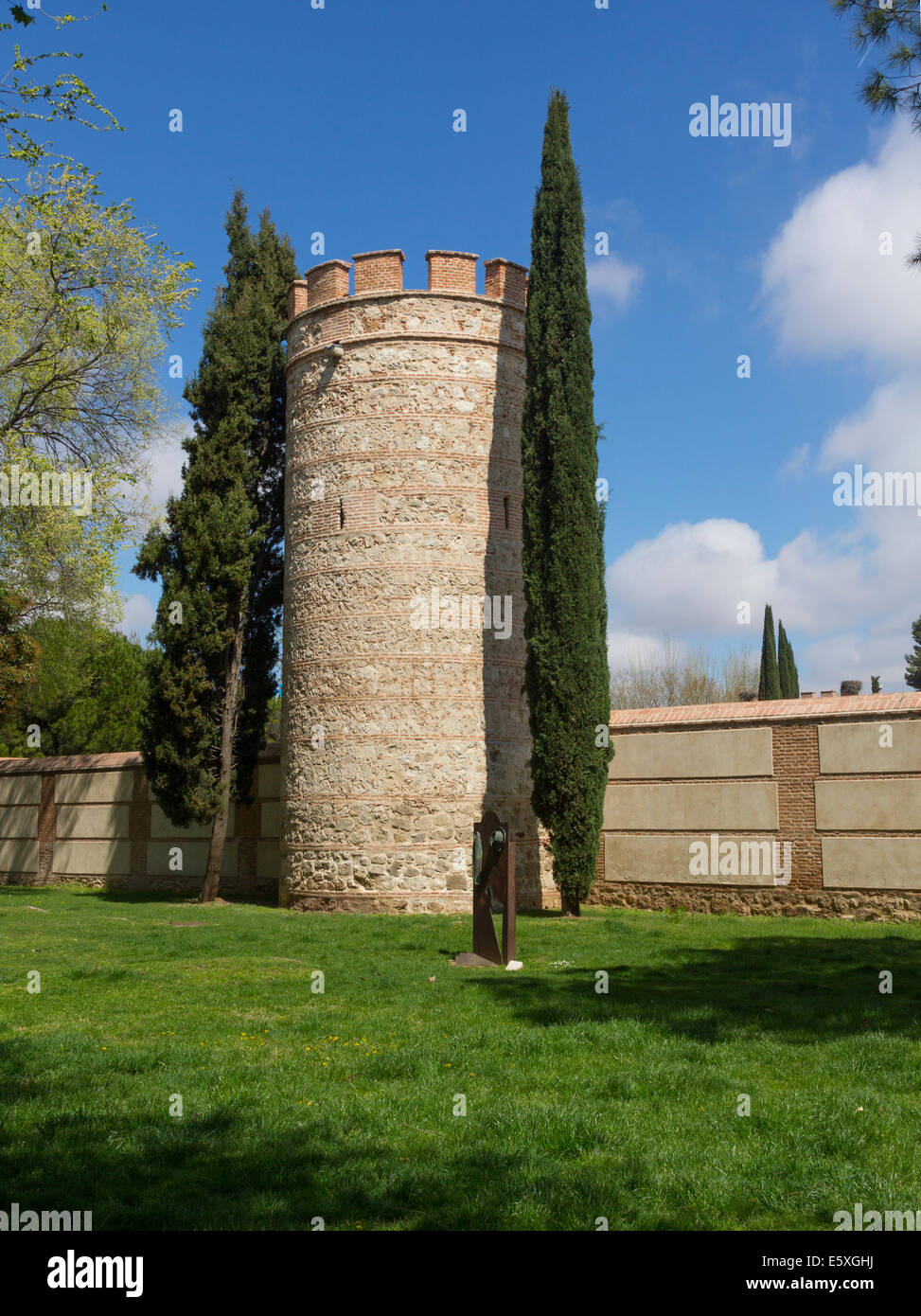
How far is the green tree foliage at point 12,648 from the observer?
20.7 m

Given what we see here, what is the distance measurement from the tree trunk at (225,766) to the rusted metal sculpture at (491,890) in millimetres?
9725

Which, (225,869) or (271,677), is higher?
(271,677)

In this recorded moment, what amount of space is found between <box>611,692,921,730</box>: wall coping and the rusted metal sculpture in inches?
253

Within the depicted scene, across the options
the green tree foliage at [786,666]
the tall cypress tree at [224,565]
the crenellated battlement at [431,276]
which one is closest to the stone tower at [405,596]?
the crenellated battlement at [431,276]

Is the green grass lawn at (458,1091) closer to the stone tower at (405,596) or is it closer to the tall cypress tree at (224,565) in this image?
the stone tower at (405,596)

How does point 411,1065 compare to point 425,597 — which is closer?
point 411,1065

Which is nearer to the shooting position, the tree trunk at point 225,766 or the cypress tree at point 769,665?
the tree trunk at point 225,766

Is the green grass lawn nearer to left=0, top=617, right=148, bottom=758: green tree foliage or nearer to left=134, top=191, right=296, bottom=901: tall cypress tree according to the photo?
left=134, top=191, right=296, bottom=901: tall cypress tree
